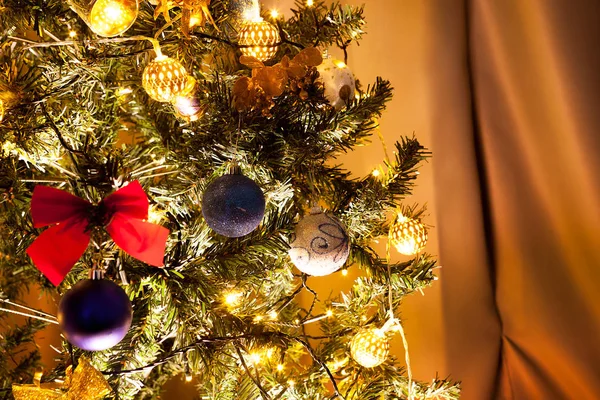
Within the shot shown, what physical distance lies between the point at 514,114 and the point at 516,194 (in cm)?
15

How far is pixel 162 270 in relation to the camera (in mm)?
564

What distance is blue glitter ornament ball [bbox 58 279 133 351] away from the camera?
17.6 inches

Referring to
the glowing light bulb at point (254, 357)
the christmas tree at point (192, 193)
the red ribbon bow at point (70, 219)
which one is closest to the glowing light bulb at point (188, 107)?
the christmas tree at point (192, 193)

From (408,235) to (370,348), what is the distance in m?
0.15

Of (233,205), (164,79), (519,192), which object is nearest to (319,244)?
(233,205)

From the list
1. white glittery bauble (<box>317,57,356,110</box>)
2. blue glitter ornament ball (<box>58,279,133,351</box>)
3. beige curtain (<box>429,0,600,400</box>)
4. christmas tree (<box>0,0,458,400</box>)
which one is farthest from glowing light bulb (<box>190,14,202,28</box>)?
beige curtain (<box>429,0,600,400</box>)

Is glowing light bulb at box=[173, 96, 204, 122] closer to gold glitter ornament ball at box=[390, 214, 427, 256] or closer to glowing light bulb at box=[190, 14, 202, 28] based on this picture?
glowing light bulb at box=[190, 14, 202, 28]

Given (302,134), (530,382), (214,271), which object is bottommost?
(214,271)

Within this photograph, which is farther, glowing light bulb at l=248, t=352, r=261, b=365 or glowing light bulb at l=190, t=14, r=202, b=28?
glowing light bulb at l=248, t=352, r=261, b=365

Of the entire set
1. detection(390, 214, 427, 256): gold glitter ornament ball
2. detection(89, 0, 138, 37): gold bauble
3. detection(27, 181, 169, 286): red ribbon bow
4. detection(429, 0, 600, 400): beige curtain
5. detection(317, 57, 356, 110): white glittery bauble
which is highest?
detection(429, 0, 600, 400): beige curtain

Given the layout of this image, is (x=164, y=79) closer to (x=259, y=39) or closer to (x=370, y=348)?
(x=259, y=39)

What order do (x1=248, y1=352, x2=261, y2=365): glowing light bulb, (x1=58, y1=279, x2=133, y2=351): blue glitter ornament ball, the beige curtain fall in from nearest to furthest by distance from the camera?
(x1=58, y1=279, x2=133, y2=351): blue glitter ornament ball
(x1=248, y1=352, x2=261, y2=365): glowing light bulb
the beige curtain

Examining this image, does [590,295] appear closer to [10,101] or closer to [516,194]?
[516,194]

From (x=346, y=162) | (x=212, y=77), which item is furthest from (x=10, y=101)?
(x=346, y=162)
